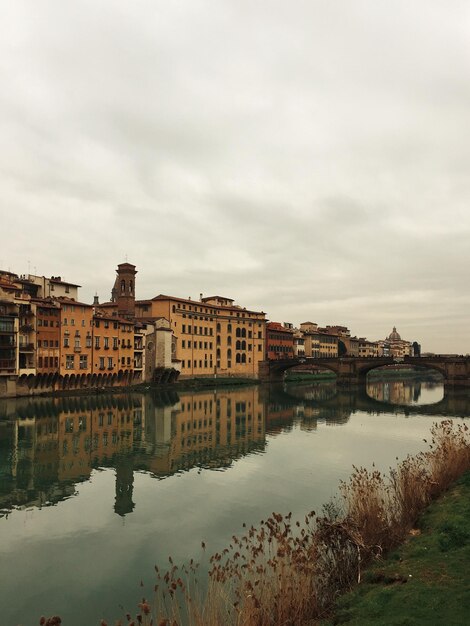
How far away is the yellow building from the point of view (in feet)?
344

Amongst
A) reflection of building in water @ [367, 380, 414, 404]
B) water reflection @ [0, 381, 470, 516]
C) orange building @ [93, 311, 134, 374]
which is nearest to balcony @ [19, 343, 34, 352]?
water reflection @ [0, 381, 470, 516]

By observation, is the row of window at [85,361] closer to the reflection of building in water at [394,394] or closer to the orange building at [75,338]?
the orange building at [75,338]

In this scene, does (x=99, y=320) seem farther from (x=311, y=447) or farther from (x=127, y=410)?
(x=311, y=447)

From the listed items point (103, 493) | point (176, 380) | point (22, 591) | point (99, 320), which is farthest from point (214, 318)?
point (22, 591)

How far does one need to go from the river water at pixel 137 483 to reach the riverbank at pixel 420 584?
270 inches

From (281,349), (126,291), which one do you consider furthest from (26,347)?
(281,349)

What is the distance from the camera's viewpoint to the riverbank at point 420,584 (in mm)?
9617

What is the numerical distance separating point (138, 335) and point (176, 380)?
1335 cm

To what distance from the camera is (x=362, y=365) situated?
11212 cm

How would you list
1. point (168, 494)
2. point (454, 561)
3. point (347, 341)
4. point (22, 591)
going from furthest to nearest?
1. point (347, 341)
2. point (168, 494)
3. point (22, 591)
4. point (454, 561)

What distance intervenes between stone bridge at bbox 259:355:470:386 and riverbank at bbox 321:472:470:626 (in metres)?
90.7

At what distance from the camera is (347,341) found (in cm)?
19962

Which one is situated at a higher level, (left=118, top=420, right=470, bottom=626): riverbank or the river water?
(left=118, top=420, right=470, bottom=626): riverbank

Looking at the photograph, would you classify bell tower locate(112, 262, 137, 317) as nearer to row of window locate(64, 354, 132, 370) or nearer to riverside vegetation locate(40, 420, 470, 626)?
row of window locate(64, 354, 132, 370)
